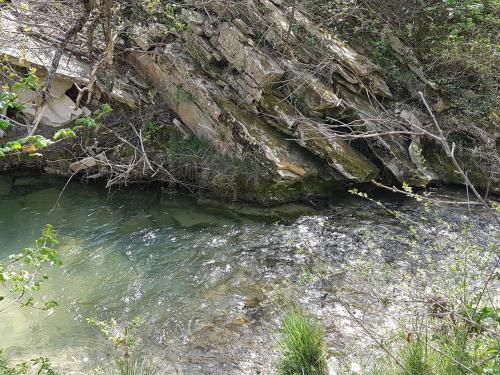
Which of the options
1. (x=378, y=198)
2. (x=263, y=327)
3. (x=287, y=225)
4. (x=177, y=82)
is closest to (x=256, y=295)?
(x=263, y=327)

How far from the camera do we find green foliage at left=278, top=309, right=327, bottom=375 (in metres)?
3.56

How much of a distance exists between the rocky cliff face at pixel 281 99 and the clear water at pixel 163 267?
71 cm

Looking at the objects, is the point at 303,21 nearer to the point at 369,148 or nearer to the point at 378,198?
the point at 369,148

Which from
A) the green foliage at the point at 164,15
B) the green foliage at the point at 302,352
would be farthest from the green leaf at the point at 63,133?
the green foliage at the point at 164,15

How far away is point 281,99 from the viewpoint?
23.8 ft

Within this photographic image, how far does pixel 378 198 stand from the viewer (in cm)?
743

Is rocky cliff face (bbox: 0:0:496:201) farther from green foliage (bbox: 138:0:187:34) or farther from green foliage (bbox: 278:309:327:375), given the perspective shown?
green foliage (bbox: 278:309:327:375)

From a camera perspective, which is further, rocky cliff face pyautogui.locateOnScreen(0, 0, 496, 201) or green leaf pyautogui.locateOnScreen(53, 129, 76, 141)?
rocky cliff face pyautogui.locateOnScreen(0, 0, 496, 201)

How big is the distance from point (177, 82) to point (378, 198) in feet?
13.8

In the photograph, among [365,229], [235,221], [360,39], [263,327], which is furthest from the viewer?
[360,39]

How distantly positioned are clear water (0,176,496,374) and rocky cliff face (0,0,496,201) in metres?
0.71

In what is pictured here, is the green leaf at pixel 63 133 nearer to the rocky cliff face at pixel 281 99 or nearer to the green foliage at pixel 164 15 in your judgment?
the rocky cliff face at pixel 281 99

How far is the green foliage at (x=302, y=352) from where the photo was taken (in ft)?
11.7

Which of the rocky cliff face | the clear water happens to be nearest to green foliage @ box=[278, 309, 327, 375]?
the clear water
